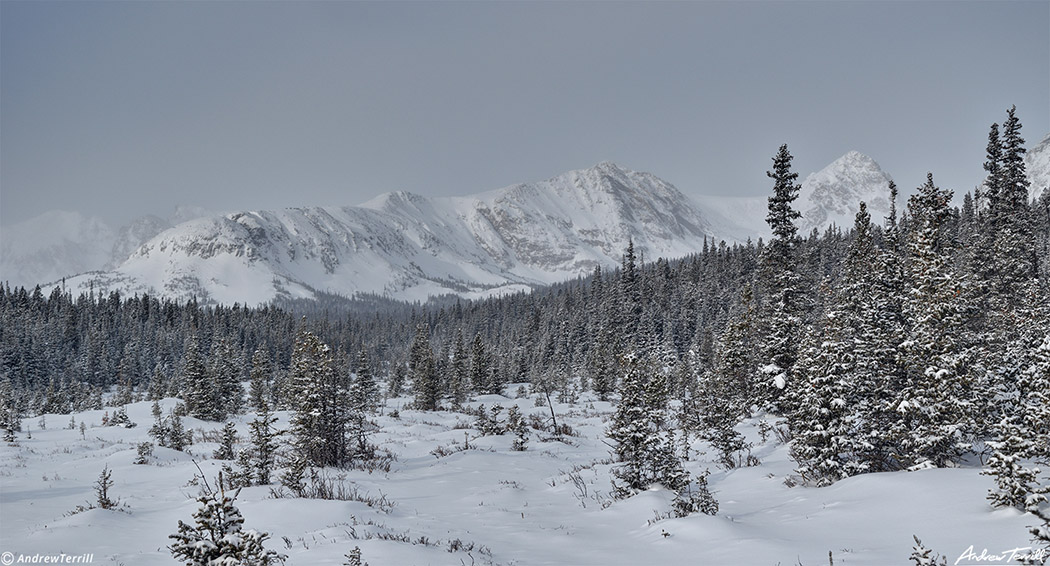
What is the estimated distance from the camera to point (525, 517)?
37.9ft

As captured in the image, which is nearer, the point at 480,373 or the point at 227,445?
the point at 227,445

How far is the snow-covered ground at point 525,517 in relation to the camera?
7.73 meters

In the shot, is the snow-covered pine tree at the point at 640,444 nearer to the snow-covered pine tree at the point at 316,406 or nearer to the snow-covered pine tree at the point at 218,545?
the snow-covered pine tree at the point at 218,545

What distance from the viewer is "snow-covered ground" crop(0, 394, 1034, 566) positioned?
7.73 m

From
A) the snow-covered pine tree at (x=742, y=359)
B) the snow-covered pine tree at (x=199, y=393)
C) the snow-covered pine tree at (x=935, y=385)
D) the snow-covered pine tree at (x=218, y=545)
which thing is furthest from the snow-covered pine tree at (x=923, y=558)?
the snow-covered pine tree at (x=199, y=393)

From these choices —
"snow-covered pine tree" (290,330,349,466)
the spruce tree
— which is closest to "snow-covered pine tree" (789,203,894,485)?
"snow-covered pine tree" (290,330,349,466)

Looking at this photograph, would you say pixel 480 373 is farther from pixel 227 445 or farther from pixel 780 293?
pixel 227 445

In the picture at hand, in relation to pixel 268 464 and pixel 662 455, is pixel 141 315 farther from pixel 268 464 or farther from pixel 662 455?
pixel 662 455

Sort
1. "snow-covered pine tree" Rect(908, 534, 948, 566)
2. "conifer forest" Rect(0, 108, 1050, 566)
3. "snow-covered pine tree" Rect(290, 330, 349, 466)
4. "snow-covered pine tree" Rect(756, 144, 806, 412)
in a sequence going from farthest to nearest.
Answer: "snow-covered pine tree" Rect(756, 144, 806, 412) < "snow-covered pine tree" Rect(290, 330, 349, 466) < "conifer forest" Rect(0, 108, 1050, 566) < "snow-covered pine tree" Rect(908, 534, 948, 566)

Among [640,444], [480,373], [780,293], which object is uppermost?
[780,293]

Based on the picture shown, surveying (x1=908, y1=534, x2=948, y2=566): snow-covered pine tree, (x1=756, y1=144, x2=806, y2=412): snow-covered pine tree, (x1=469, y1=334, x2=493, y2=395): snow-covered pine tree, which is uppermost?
(x1=756, y1=144, x2=806, y2=412): snow-covered pine tree

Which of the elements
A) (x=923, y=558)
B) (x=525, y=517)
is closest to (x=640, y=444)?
(x=525, y=517)

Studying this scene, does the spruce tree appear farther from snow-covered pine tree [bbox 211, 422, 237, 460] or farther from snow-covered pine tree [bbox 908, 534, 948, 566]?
snow-covered pine tree [bbox 908, 534, 948, 566]

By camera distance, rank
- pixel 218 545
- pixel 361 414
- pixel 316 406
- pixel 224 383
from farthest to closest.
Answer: pixel 224 383 → pixel 361 414 → pixel 316 406 → pixel 218 545
